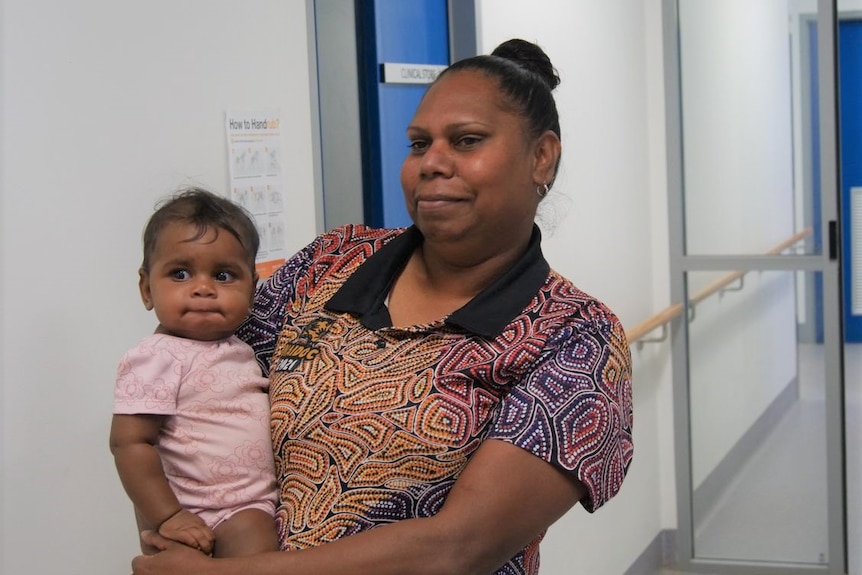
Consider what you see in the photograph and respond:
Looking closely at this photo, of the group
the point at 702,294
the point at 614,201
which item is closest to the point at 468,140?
the point at 614,201

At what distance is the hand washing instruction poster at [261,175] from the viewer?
86.4 inches

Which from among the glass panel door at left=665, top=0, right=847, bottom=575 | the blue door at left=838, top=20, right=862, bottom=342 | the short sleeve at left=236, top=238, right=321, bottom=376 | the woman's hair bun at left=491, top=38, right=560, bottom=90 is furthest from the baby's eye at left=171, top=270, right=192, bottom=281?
the blue door at left=838, top=20, right=862, bottom=342

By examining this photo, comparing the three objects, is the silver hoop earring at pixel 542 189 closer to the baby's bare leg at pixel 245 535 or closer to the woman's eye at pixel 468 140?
the woman's eye at pixel 468 140

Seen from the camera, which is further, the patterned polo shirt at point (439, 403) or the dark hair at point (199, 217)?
the dark hair at point (199, 217)

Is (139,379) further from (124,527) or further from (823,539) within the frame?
(823,539)

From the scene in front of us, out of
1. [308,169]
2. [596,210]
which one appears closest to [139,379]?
[308,169]

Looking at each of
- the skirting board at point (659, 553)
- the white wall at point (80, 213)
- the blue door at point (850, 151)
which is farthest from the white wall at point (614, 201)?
the white wall at point (80, 213)

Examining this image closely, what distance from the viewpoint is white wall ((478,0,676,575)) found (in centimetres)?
358

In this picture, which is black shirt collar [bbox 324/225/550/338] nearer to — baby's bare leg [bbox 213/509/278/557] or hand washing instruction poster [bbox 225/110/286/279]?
baby's bare leg [bbox 213/509/278/557]

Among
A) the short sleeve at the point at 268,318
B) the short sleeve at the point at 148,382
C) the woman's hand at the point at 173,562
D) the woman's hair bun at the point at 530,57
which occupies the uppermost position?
the woman's hair bun at the point at 530,57

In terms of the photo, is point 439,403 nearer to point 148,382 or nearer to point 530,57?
point 148,382

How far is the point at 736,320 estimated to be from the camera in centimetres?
453

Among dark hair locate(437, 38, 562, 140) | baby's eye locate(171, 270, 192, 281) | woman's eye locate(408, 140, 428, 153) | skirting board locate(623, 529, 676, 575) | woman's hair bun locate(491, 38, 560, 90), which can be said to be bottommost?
skirting board locate(623, 529, 676, 575)

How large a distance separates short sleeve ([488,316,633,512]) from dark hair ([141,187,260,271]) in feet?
1.52
